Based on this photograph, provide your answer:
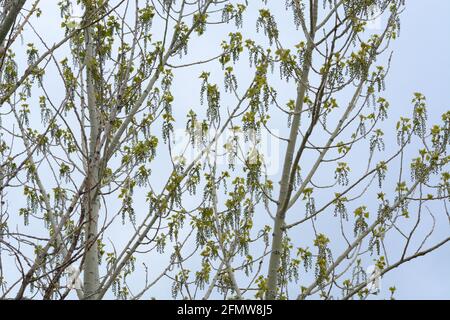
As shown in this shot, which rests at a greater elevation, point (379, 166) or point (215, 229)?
point (379, 166)

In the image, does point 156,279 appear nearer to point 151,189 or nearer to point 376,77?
point 151,189

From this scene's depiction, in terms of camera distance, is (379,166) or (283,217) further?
(379,166)

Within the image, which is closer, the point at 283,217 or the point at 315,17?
the point at 283,217

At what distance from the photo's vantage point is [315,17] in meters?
6.75

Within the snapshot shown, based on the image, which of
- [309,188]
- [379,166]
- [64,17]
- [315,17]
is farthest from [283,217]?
[64,17]

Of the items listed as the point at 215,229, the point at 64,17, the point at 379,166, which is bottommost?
the point at 215,229

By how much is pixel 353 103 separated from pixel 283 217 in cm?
159

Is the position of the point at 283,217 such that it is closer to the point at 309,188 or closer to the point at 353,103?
the point at 309,188
